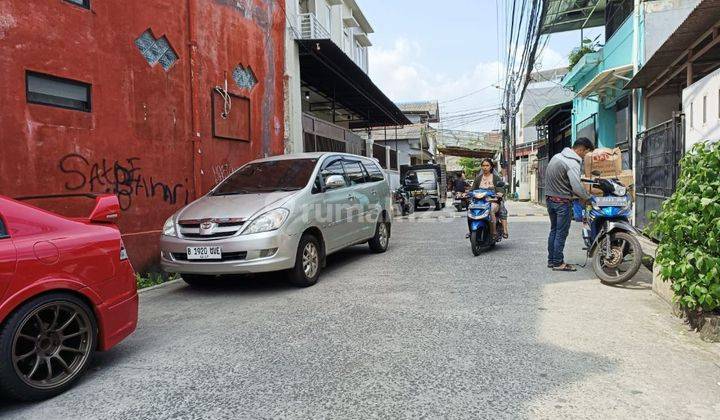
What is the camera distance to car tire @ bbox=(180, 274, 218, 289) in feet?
20.8

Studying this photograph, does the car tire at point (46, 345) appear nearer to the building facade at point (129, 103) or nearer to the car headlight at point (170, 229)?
the building facade at point (129, 103)

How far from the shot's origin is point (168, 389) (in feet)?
10.6

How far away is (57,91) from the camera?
6309 mm

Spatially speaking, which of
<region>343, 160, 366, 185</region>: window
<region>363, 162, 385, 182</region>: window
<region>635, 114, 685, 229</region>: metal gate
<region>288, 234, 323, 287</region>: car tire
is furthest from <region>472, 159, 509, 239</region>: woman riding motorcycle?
<region>288, 234, 323, 287</region>: car tire

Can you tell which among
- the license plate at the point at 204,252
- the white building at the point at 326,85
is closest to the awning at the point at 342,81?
the white building at the point at 326,85

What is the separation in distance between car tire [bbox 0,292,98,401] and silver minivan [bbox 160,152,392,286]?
207 cm

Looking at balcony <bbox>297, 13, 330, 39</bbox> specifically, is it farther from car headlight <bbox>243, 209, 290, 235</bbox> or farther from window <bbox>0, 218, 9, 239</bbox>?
window <bbox>0, 218, 9, 239</bbox>

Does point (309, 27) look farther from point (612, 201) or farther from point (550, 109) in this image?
point (612, 201)

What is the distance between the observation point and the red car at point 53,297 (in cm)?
293

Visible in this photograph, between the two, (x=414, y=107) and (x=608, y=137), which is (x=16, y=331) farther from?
(x=414, y=107)

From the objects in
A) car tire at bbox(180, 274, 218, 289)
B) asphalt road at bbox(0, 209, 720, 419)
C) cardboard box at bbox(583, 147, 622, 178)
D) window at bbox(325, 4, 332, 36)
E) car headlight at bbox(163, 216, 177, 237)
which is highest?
window at bbox(325, 4, 332, 36)

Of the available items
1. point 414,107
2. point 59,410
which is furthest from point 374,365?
point 414,107

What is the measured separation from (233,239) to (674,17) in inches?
405

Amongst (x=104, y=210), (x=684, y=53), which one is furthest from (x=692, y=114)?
(x=104, y=210)
